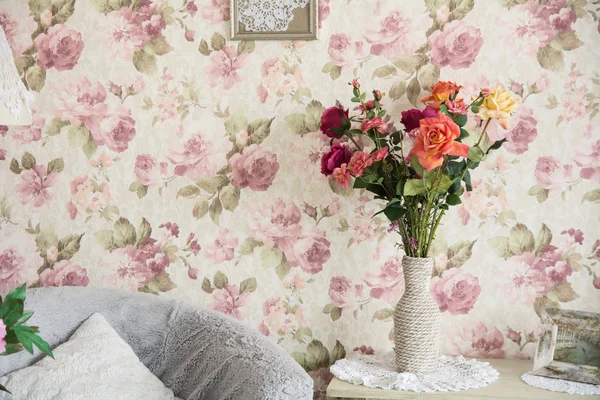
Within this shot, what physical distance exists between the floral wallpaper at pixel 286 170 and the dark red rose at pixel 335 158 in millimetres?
217

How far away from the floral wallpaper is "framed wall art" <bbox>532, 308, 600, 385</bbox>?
18cm

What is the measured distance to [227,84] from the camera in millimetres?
2354

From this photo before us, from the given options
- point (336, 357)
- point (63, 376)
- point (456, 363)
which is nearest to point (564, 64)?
point (456, 363)

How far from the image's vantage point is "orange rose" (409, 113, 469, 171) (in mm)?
1834

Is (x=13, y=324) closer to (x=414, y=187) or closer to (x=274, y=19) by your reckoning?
(x=414, y=187)

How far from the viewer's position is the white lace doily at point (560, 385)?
6.47ft

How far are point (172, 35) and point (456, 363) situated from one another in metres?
1.48

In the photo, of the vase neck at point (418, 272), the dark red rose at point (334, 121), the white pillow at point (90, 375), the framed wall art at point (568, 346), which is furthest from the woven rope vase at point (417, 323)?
the white pillow at point (90, 375)

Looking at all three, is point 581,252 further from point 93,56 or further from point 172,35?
point 93,56

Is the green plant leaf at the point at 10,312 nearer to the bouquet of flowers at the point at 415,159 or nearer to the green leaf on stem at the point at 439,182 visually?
the bouquet of flowers at the point at 415,159

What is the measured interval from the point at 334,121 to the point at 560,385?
1.06 metres

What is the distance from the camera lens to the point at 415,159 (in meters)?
1.95

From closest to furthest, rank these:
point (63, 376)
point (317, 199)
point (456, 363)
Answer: point (63, 376) < point (456, 363) < point (317, 199)

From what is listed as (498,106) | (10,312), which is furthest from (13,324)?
(498,106)
